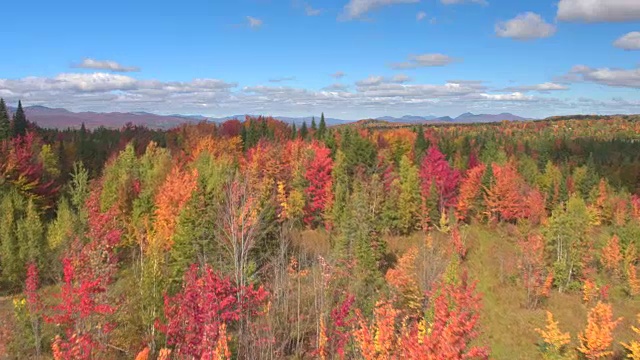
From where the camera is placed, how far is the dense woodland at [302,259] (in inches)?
787

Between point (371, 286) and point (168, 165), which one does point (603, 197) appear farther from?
point (168, 165)

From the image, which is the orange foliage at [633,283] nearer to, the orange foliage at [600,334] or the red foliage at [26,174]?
the orange foliage at [600,334]

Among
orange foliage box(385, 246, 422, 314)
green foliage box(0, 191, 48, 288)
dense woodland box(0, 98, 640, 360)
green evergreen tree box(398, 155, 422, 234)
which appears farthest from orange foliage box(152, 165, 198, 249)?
green evergreen tree box(398, 155, 422, 234)

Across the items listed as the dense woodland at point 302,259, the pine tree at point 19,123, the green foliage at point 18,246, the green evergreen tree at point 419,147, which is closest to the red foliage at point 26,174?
the dense woodland at point 302,259

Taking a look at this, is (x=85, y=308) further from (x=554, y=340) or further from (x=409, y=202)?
(x=409, y=202)

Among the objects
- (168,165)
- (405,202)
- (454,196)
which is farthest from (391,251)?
(168,165)

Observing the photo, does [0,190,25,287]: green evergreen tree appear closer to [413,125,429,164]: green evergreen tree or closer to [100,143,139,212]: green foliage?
[100,143,139,212]: green foliage

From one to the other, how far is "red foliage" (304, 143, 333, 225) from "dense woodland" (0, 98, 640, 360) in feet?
0.71

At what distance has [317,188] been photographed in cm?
6209

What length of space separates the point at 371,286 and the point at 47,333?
20610 mm

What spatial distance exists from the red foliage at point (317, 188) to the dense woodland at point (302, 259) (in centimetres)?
22

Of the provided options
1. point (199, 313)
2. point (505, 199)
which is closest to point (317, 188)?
point (505, 199)

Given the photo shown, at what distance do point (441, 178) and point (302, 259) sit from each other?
32.1 metres

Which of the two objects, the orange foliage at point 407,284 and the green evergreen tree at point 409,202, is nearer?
the orange foliage at point 407,284
